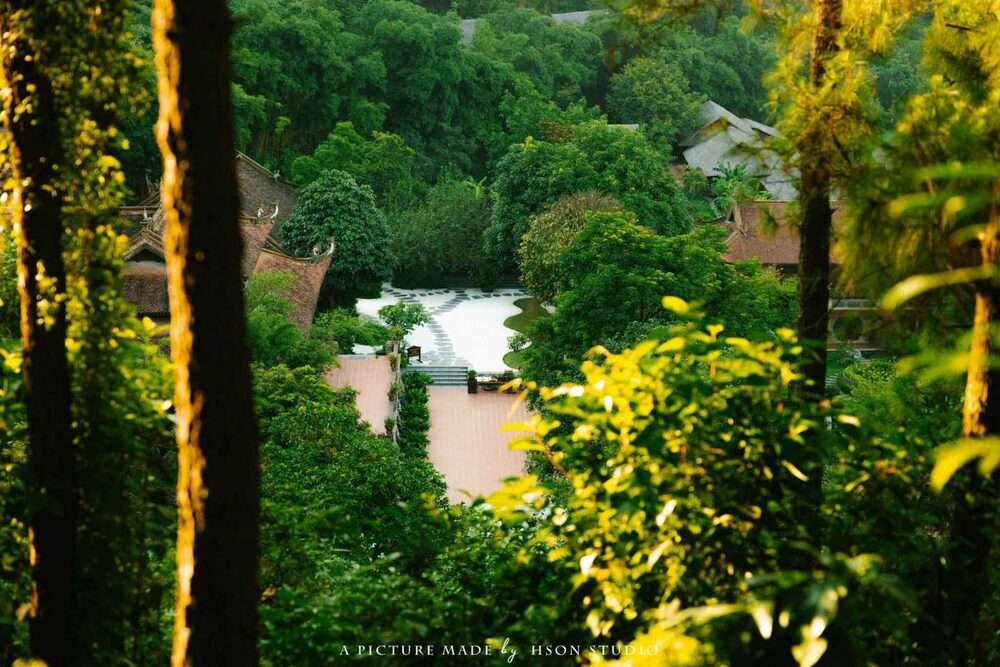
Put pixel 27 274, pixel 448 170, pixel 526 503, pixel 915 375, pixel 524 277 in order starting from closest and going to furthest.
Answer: pixel 526 503 → pixel 27 274 → pixel 915 375 → pixel 524 277 → pixel 448 170

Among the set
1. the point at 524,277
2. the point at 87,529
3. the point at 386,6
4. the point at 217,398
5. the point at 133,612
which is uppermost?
the point at 386,6

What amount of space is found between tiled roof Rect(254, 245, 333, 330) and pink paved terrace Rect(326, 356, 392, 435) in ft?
3.01

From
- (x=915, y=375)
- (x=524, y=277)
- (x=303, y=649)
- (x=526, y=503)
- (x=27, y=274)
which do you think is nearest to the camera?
(x=526, y=503)

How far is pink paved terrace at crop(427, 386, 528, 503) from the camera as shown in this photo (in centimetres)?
1341

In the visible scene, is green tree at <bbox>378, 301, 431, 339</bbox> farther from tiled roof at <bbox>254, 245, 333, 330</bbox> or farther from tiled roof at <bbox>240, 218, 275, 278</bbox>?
tiled roof at <bbox>240, 218, 275, 278</bbox>

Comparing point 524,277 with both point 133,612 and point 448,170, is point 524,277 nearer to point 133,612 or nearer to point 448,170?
point 448,170

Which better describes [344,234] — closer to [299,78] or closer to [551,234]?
[551,234]

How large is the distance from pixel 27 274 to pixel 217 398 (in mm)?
1015

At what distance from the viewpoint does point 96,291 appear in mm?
2854

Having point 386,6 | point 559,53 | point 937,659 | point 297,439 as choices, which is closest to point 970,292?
point 937,659

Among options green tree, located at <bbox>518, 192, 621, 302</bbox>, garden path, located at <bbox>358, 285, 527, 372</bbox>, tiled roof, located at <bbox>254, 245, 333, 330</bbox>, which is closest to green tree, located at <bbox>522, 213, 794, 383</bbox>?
tiled roof, located at <bbox>254, 245, 333, 330</bbox>

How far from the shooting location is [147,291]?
46.8 ft

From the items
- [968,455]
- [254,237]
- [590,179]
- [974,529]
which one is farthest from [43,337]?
[590,179]

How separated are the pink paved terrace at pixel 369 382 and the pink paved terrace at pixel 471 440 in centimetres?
96
